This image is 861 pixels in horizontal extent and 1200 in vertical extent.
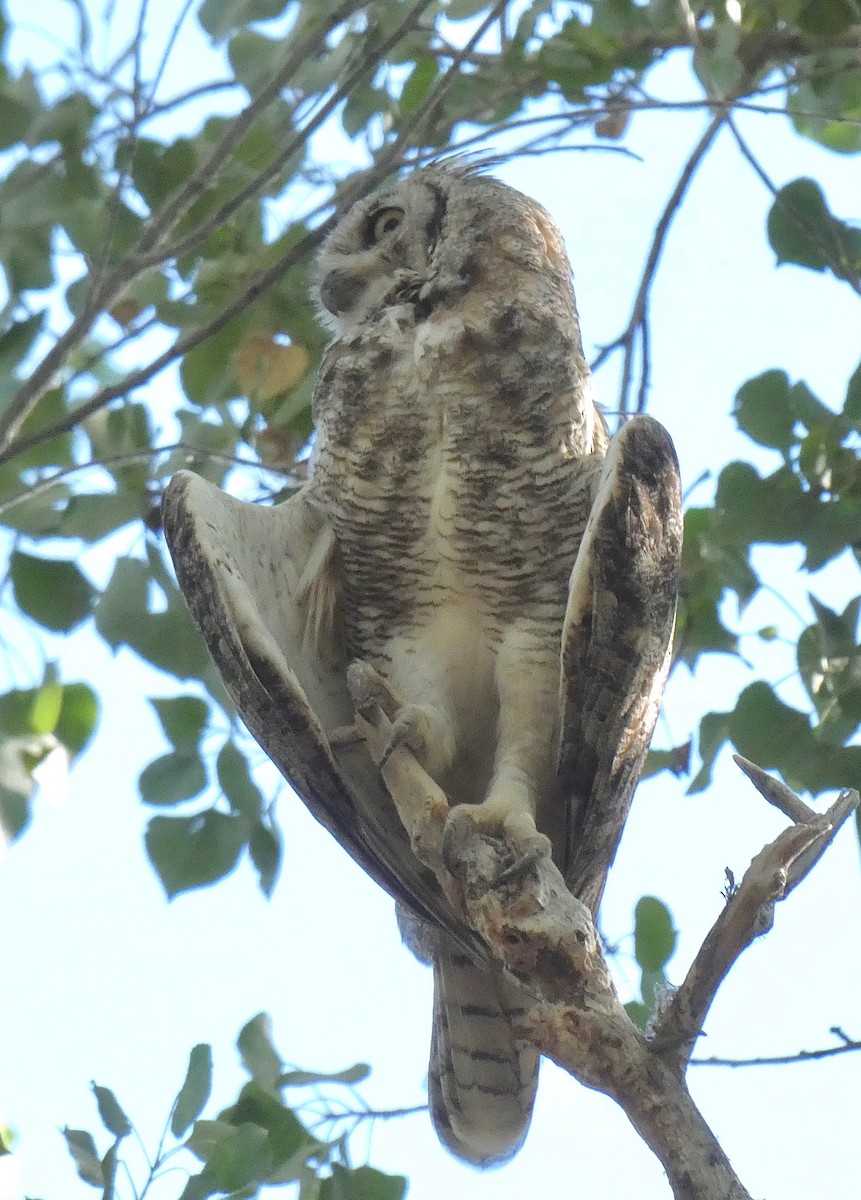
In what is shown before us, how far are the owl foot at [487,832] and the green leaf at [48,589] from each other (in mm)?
1202

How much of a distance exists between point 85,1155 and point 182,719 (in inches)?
37.5

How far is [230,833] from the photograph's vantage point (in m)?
2.86

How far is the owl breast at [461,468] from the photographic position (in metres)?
2.28

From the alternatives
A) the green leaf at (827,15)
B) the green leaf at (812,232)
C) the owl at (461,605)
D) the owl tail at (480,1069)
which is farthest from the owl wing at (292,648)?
the green leaf at (827,15)

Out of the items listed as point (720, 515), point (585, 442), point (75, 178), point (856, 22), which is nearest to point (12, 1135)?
point (585, 442)

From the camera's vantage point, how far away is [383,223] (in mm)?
2807

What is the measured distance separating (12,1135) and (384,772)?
0.94m

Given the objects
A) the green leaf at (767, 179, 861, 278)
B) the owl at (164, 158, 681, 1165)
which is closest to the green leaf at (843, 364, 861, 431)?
the green leaf at (767, 179, 861, 278)

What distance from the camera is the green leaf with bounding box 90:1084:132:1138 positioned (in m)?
2.13

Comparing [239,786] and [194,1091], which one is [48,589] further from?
[194,1091]

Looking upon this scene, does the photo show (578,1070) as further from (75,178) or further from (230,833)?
(75,178)

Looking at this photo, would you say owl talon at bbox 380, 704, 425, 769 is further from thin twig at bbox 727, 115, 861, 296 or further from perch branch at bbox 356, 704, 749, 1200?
thin twig at bbox 727, 115, 861, 296

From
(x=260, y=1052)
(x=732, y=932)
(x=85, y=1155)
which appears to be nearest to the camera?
(x=732, y=932)

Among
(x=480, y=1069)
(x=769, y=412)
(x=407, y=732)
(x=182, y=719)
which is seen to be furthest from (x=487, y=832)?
(x=769, y=412)
